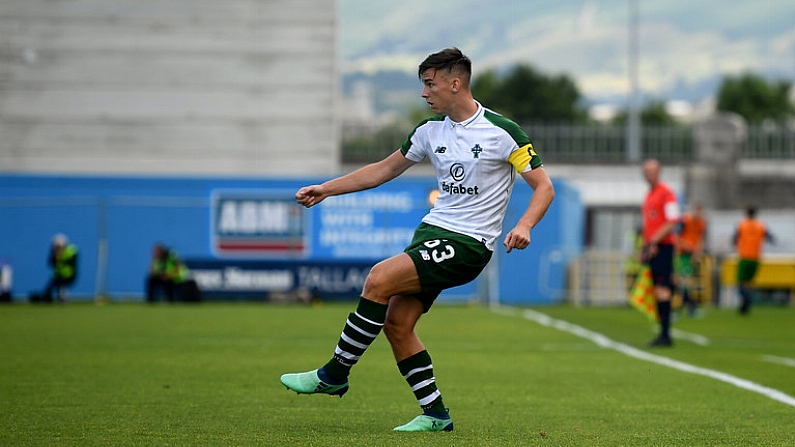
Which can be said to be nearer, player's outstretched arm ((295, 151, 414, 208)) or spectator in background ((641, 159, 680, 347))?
player's outstretched arm ((295, 151, 414, 208))

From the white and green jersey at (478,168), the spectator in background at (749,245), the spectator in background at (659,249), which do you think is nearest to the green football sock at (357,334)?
the white and green jersey at (478,168)

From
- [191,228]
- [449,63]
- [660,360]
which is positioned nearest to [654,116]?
[191,228]

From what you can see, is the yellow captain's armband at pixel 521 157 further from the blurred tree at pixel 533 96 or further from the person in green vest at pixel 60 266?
the blurred tree at pixel 533 96

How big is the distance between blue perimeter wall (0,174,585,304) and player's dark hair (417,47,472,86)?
809 inches

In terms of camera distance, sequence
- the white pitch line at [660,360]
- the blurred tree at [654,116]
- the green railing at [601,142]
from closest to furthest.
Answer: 1. the white pitch line at [660,360]
2. the green railing at [601,142]
3. the blurred tree at [654,116]

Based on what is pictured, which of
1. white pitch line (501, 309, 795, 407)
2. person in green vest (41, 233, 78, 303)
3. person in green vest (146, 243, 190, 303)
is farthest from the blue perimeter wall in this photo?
white pitch line (501, 309, 795, 407)

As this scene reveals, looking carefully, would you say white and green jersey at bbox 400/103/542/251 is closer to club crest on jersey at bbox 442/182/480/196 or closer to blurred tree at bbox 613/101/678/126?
club crest on jersey at bbox 442/182/480/196

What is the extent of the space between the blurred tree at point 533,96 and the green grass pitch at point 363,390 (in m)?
82.9

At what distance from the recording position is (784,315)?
80.8 feet

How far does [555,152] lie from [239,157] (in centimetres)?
1448

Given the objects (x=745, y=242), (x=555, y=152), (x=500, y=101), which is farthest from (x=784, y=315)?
(x=500, y=101)

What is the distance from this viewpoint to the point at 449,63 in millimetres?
6547

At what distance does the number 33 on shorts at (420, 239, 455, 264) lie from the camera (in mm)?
6434

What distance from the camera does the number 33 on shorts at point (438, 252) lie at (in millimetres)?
6434
